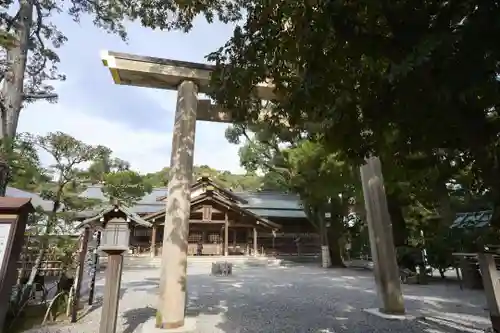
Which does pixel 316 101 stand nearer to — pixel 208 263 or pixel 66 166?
pixel 66 166

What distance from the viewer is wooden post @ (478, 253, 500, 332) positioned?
3549 mm

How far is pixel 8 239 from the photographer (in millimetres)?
3207

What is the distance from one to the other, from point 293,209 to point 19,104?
21.5 meters

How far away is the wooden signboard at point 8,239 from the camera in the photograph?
3133 millimetres

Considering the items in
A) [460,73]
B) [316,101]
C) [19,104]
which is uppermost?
[19,104]

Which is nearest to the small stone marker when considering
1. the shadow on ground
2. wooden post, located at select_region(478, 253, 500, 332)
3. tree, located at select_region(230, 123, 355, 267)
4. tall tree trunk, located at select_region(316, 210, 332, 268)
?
the shadow on ground

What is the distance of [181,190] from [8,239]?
2.26 meters

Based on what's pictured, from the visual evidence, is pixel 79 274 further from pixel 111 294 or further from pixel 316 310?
pixel 316 310

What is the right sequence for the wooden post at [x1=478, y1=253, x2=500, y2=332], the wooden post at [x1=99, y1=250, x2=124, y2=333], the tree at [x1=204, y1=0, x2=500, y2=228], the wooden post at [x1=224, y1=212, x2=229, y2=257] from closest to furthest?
the tree at [x1=204, y1=0, x2=500, y2=228]
the wooden post at [x1=478, y1=253, x2=500, y2=332]
the wooden post at [x1=99, y1=250, x2=124, y2=333]
the wooden post at [x1=224, y1=212, x2=229, y2=257]

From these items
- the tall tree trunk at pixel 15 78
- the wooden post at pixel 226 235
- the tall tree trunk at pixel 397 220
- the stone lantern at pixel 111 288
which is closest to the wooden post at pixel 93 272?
the tall tree trunk at pixel 15 78

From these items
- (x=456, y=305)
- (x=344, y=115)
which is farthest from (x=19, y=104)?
(x=456, y=305)

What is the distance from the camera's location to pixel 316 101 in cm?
287

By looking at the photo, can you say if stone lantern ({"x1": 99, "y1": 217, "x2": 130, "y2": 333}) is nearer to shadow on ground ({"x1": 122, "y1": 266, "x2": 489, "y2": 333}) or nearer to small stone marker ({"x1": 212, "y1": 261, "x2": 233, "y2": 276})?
shadow on ground ({"x1": 122, "y1": 266, "x2": 489, "y2": 333})

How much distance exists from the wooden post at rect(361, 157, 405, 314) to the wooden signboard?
17.2 feet
